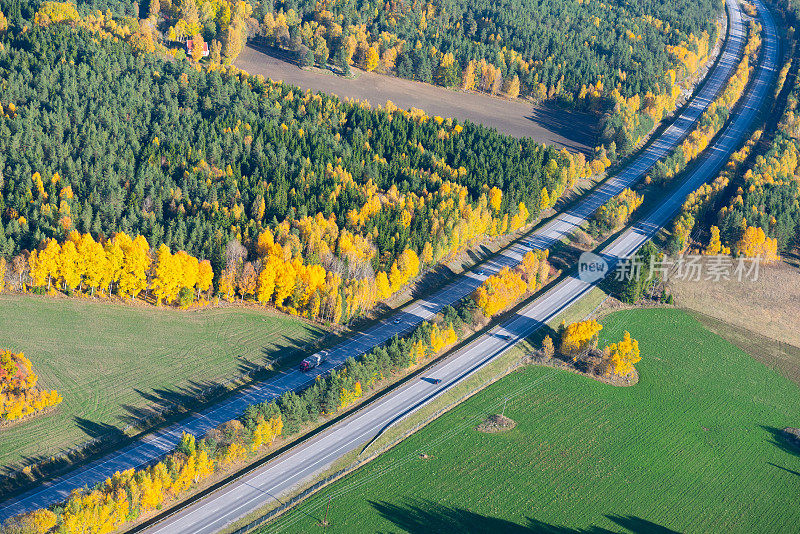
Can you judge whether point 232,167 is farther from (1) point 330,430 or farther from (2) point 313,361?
(1) point 330,430

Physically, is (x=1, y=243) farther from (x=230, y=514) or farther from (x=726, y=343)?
(x=726, y=343)

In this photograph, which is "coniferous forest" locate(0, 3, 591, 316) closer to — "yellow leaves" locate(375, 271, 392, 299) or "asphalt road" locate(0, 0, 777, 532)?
"yellow leaves" locate(375, 271, 392, 299)

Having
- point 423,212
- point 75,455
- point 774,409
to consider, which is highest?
point 423,212

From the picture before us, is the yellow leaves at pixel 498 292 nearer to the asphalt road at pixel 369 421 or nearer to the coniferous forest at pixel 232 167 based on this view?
the asphalt road at pixel 369 421

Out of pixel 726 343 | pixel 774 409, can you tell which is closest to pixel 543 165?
pixel 726 343

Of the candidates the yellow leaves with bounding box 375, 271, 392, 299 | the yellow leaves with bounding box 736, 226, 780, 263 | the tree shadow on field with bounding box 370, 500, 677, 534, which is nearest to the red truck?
the yellow leaves with bounding box 375, 271, 392, 299

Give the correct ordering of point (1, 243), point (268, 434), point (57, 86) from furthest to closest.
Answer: point (57, 86)
point (1, 243)
point (268, 434)
